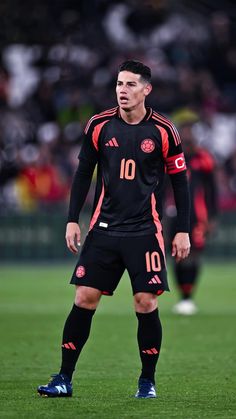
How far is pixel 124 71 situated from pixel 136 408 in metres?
2.35

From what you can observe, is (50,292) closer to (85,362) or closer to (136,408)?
(85,362)

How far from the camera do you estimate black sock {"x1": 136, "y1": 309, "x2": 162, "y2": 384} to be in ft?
27.0

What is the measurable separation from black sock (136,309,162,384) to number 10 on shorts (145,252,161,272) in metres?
0.31

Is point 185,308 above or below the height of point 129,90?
below

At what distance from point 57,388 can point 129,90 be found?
7.08 feet

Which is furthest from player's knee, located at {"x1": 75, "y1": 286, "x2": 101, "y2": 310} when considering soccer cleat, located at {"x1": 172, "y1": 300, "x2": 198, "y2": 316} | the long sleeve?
soccer cleat, located at {"x1": 172, "y1": 300, "x2": 198, "y2": 316}

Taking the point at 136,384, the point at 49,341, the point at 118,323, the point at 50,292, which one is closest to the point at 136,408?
the point at 136,384

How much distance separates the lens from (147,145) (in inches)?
322

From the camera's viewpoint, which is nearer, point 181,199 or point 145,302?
point 145,302

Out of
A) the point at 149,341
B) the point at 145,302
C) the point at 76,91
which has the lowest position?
the point at 149,341

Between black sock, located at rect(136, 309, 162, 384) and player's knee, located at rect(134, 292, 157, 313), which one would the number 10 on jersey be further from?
black sock, located at rect(136, 309, 162, 384)

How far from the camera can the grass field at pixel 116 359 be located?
769cm

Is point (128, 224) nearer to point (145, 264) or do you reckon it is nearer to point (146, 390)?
point (145, 264)

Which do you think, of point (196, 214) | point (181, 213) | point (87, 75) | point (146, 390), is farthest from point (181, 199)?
point (87, 75)
